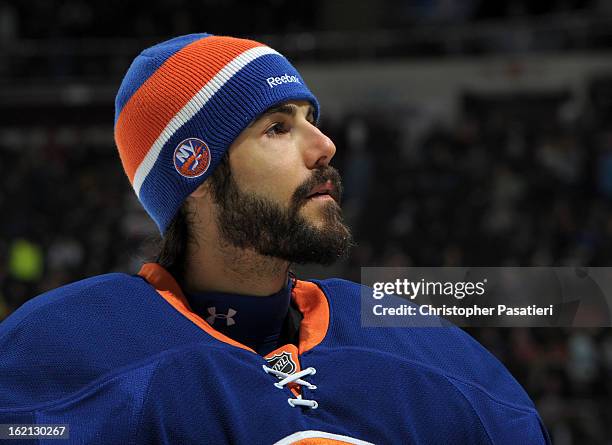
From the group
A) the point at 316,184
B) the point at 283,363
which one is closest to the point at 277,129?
the point at 316,184

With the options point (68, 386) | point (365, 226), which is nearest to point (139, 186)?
point (68, 386)

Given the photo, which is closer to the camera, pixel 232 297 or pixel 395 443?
pixel 395 443

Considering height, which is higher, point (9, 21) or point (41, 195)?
point (9, 21)

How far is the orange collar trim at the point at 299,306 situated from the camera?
1.69m

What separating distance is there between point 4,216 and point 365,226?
3727mm

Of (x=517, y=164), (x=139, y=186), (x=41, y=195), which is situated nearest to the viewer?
(x=139, y=186)

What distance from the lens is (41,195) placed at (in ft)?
32.2

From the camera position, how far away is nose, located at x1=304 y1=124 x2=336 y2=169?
1815mm

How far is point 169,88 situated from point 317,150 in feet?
1.03

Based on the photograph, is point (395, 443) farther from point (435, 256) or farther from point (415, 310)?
point (435, 256)

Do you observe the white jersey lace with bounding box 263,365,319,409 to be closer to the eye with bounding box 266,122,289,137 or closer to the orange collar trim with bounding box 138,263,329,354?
the orange collar trim with bounding box 138,263,329,354

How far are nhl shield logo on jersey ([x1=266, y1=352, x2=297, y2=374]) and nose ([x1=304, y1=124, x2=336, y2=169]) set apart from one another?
37 cm

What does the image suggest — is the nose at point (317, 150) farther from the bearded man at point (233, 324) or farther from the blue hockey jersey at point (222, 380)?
the blue hockey jersey at point (222, 380)

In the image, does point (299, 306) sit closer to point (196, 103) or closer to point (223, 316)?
point (223, 316)
